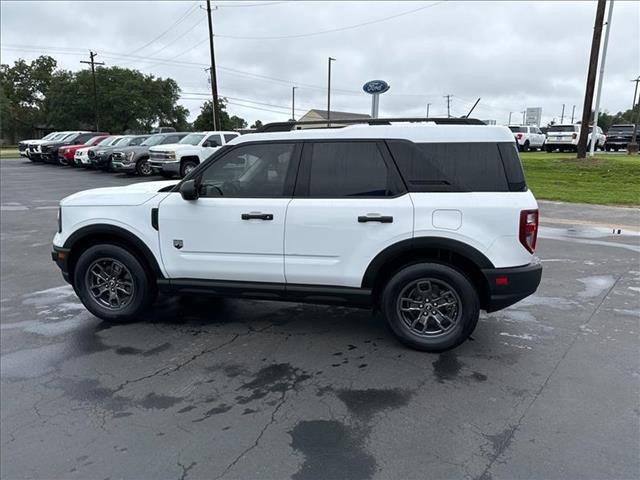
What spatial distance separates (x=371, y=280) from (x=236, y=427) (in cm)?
168

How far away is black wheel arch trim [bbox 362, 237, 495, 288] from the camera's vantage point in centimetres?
392

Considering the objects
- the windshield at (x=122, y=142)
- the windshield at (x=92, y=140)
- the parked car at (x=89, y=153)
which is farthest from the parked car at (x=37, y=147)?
the windshield at (x=122, y=142)

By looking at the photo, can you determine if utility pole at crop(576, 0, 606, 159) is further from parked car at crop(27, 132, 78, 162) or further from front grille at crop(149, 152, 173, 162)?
parked car at crop(27, 132, 78, 162)

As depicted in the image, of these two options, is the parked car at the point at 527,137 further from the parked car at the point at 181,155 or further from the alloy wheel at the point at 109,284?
the alloy wheel at the point at 109,284

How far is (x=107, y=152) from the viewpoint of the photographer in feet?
75.1

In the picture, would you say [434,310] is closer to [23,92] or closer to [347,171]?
[347,171]

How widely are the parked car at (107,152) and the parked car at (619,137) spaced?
30.7 meters

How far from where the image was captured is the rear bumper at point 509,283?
3.93 metres

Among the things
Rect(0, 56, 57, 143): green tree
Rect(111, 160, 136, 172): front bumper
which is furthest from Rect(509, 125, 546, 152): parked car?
Rect(0, 56, 57, 143): green tree

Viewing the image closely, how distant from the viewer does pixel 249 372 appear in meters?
3.79

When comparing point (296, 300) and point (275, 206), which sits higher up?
point (275, 206)

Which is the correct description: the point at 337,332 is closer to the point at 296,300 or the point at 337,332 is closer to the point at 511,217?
the point at 296,300

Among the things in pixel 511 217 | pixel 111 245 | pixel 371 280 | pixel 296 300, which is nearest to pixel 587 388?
pixel 511 217

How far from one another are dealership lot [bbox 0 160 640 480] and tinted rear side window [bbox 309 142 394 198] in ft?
4.47
